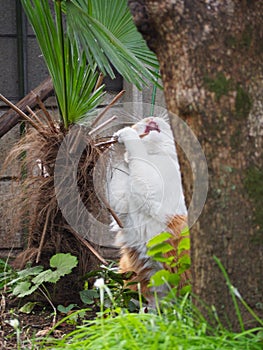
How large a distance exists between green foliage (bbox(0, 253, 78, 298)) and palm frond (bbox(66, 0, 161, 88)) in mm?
947

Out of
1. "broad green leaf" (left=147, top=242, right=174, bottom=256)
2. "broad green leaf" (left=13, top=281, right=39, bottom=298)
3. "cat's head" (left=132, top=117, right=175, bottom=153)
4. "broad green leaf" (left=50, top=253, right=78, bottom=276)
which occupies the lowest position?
"broad green leaf" (left=13, top=281, right=39, bottom=298)

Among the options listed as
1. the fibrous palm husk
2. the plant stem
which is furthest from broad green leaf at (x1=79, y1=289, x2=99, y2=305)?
the plant stem

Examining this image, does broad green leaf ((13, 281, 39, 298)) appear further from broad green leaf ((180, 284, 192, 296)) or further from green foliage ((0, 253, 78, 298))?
broad green leaf ((180, 284, 192, 296))

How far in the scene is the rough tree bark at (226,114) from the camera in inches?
88.4

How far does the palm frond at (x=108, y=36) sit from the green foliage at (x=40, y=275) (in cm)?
95

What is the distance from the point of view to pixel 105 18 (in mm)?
3938

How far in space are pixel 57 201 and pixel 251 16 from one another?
1884mm

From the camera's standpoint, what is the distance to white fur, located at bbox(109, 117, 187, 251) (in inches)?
149

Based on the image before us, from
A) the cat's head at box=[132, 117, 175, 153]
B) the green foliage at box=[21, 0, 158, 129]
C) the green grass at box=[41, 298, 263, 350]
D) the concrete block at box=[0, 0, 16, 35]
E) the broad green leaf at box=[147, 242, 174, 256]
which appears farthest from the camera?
the concrete block at box=[0, 0, 16, 35]

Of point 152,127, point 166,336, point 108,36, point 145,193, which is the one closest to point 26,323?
point 145,193

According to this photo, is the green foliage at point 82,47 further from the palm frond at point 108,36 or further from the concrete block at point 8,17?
the concrete block at point 8,17

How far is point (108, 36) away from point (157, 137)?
2.09 feet

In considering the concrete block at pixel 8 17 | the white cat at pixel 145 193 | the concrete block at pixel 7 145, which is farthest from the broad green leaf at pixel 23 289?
the concrete block at pixel 8 17

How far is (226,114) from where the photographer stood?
7.39 feet
